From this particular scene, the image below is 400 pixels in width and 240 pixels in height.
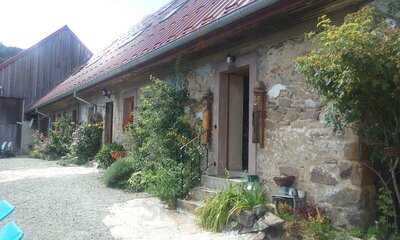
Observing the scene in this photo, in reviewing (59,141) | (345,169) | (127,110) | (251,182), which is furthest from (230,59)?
(59,141)

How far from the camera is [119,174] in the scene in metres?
8.70

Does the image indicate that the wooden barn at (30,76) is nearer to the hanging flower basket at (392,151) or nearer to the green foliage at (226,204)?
the green foliage at (226,204)

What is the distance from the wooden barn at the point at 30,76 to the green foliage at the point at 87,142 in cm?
954

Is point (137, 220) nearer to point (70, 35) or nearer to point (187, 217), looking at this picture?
point (187, 217)

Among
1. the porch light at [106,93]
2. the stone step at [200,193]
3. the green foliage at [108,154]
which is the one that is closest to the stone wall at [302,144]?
the stone step at [200,193]

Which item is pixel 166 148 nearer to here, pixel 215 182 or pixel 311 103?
pixel 215 182

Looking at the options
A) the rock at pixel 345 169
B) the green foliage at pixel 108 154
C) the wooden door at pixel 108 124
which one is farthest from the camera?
the wooden door at pixel 108 124

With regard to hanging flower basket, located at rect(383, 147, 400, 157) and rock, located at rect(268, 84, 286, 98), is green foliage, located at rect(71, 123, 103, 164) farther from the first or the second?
hanging flower basket, located at rect(383, 147, 400, 157)

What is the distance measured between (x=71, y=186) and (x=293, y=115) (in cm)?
503

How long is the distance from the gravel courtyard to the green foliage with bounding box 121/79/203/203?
0.36 metres

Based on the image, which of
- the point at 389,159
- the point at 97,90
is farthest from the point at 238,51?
the point at 97,90

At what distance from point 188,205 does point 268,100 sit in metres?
1.90

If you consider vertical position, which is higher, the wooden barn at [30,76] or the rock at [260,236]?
the wooden barn at [30,76]

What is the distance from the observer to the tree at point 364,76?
3.76 meters
